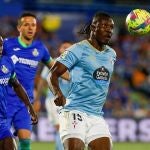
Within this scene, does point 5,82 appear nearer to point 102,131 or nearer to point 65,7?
point 102,131

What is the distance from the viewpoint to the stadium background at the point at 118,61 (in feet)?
58.4

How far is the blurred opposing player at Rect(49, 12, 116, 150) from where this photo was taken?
8.19 meters

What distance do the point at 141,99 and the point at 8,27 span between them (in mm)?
5126

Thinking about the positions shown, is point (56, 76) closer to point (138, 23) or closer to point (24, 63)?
point (138, 23)

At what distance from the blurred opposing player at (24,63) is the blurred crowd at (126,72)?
7.52 meters

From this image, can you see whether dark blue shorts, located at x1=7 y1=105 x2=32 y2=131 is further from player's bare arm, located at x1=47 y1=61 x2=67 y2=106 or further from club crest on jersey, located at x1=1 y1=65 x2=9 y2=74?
player's bare arm, located at x1=47 y1=61 x2=67 y2=106

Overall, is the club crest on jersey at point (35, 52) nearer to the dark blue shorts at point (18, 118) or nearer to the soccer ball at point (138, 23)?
the dark blue shorts at point (18, 118)

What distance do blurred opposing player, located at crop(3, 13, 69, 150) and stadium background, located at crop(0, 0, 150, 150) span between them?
5316mm

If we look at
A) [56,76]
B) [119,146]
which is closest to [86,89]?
[56,76]

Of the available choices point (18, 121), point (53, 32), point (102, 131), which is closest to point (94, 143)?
point (102, 131)

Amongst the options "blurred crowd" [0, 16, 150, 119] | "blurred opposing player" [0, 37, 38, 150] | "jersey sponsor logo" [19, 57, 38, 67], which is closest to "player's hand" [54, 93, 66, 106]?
"blurred opposing player" [0, 37, 38, 150]

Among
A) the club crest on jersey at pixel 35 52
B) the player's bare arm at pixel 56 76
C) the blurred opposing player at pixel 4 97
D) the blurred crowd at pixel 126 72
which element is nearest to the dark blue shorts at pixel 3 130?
the blurred opposing player at pixel 4 97

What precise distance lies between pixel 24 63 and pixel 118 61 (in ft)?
40.1

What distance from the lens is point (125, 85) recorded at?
21781 millimetres
